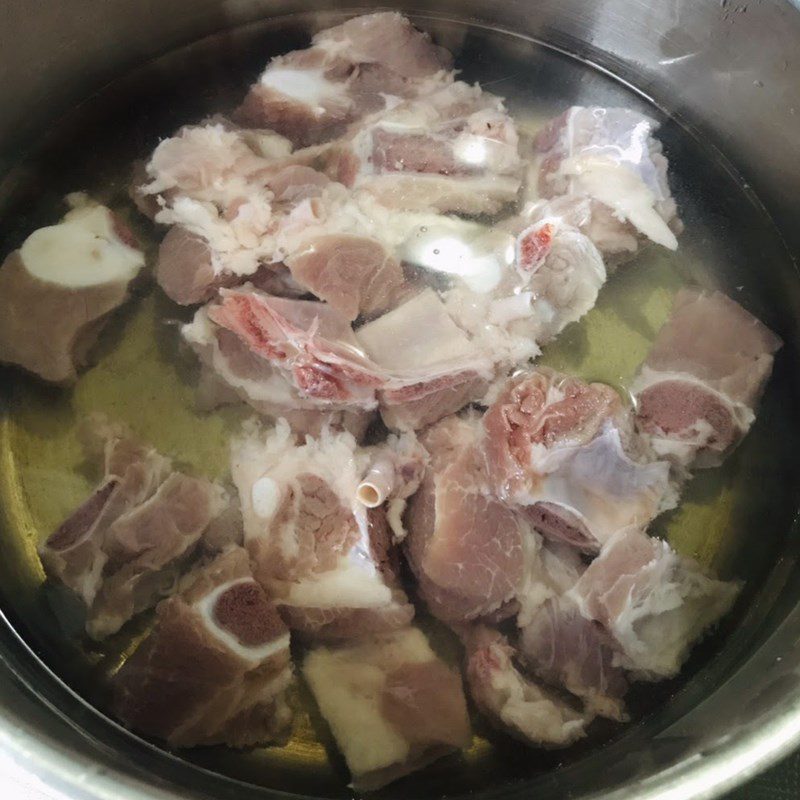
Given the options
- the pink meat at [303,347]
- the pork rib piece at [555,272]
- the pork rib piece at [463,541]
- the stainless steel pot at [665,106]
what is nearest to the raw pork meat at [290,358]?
the pink meat at [303,347]

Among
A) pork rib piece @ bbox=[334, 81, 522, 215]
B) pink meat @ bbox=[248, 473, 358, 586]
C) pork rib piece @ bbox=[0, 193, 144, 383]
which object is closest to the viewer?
pink meat @ bbox=[248, 473, 358, 586]

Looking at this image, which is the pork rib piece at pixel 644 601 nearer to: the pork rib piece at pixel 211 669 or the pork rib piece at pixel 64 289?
the pork rib piece at pixel 211 669

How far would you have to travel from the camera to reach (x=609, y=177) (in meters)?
2.10

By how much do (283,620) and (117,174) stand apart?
149cm

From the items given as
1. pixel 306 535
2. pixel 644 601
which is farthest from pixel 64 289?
pixel 644 601

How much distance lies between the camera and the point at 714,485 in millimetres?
2051

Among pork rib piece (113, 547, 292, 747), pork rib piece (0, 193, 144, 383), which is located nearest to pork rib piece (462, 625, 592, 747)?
pork rib piece (113, 547, 292, 747)

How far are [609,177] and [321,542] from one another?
1.32 metres

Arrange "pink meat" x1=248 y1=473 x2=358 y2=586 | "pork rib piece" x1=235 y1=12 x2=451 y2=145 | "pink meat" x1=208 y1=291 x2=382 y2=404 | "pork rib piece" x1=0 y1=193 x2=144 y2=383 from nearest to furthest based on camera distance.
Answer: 1. "pink meat" x1=248 y1=473 x2=358 y2=586
2. "pink meat" x1=208 y1=291 x2=382 y2=404
3. "pork rib piece" x1=0 y1=193 x2=144 y2=383
4. "pork rib piece" x1=235 y1=12 x2=451 y2=145

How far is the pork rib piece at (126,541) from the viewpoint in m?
1.79

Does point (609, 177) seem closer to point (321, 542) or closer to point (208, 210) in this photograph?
point (208, 210)

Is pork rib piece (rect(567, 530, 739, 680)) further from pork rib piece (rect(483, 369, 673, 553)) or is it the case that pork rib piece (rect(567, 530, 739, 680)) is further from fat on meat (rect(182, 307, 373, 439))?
fat on meat (rect(182, 307, 373, 439))

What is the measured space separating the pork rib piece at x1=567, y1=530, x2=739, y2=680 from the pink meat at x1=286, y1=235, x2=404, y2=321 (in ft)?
2.94

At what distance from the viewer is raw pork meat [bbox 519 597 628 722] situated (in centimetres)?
174
